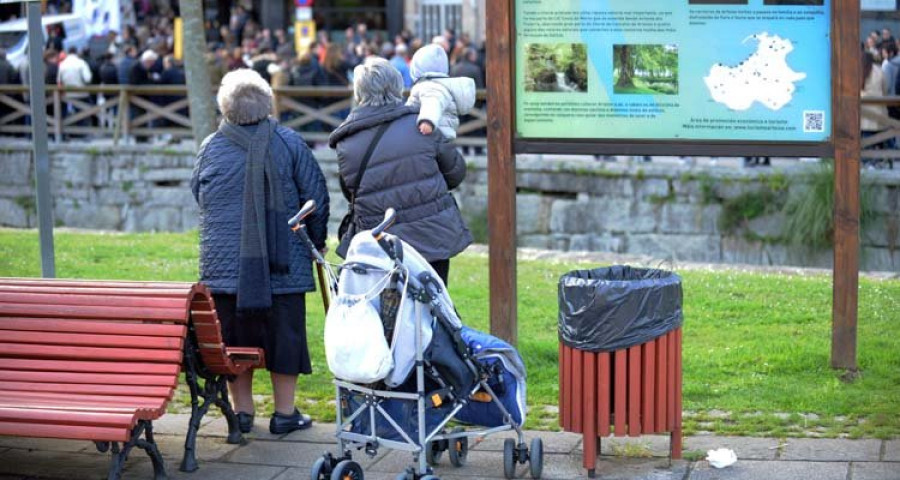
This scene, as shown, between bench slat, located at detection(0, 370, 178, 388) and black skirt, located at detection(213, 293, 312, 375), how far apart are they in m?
0.90

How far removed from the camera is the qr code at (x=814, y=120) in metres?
7.84

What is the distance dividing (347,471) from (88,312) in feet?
4.74

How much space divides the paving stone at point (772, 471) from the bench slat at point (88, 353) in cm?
235

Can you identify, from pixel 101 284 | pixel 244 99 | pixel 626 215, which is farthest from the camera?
pixel 626 215

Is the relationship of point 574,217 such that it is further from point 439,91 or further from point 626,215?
point 439,91

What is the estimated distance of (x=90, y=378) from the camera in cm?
643

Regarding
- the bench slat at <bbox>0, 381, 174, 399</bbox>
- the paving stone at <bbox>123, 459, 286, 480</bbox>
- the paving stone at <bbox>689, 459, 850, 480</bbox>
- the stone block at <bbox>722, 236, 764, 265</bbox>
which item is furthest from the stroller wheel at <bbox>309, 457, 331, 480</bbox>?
the stone block at <bbox>722, 236, 764, 265</bbox>

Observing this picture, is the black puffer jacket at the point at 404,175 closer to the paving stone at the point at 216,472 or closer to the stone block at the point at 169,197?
the paving stone at the point at 216,472

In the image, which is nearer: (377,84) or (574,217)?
(377,84)

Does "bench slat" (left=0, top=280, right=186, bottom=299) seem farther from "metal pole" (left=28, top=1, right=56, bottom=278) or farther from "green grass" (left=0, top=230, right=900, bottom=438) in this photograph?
"green grass" (left=0, top=230, right=900, bottom=438)

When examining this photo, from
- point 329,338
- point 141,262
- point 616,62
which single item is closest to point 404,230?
point 329,338

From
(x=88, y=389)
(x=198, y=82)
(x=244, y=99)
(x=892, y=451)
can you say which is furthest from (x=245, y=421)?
(x=198, y=82)

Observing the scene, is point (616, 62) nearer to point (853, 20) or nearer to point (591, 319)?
point (853, 20)

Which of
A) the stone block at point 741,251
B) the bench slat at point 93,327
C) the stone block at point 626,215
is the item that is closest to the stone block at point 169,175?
the stone block at point 626,215
